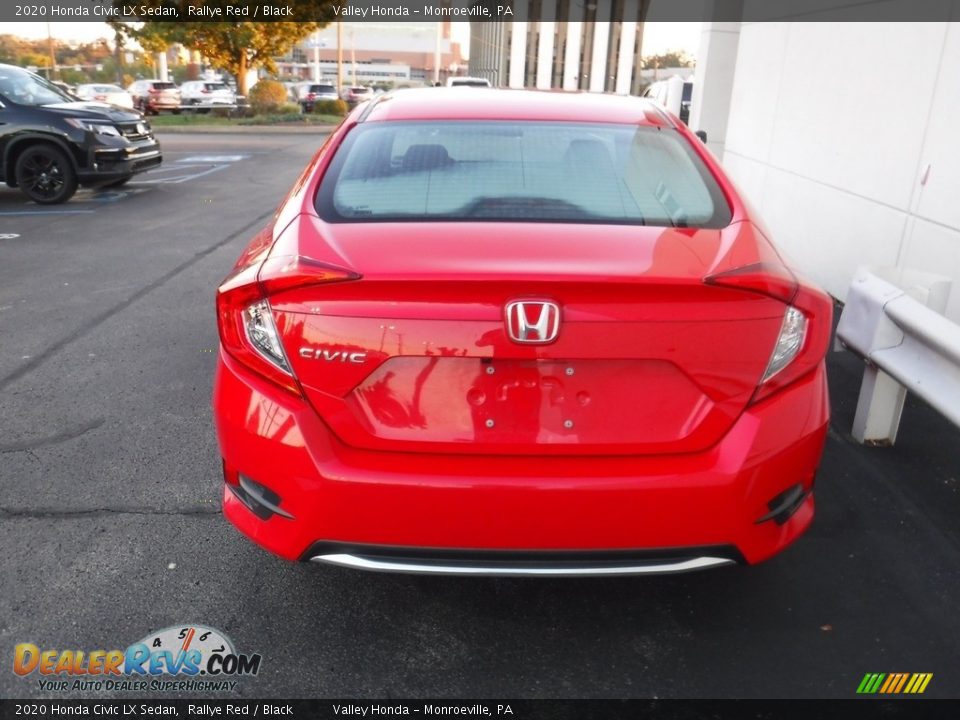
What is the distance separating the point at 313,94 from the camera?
42.2 metres

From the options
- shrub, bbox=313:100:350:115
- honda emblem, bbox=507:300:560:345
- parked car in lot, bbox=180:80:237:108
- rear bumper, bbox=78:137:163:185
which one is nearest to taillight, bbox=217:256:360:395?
honda emblem, bbox=507:300:560:345

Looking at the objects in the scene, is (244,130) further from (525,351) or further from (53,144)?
(525,351)

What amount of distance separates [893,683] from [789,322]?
116cm

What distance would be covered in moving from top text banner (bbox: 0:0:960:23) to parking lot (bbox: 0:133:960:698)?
3.39 metres

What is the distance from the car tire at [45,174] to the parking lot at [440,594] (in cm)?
793

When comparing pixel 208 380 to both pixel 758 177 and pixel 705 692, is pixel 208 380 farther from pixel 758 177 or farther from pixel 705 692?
pixel 758 177

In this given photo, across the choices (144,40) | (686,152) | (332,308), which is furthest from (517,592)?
(144,40)

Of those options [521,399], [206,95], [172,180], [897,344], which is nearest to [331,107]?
[206,95]

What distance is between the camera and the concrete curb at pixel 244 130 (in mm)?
26647

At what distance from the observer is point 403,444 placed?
7.59 ft

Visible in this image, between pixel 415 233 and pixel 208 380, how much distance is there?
2884 mm

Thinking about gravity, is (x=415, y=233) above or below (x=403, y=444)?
above

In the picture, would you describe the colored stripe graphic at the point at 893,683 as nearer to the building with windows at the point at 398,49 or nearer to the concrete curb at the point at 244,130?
the concrete curb at the point at 244,130

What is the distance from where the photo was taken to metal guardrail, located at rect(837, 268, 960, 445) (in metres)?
3.50
